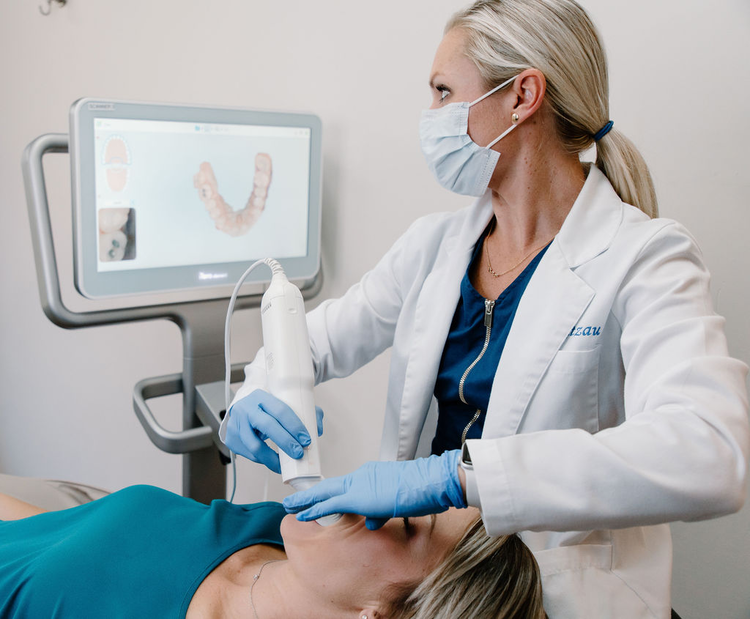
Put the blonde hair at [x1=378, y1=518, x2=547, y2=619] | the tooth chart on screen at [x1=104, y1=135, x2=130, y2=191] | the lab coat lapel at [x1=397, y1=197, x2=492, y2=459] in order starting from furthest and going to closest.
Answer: the tooth chart on screen at [x1=104, y1=135, x2=130, y2=191] → the lab coat lapel at [x1=397, y1=197, x2=492, y2=459] → the blonde hair at [x1=378, y1=518, x2=547, y2=619]

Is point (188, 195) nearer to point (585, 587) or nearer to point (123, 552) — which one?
point (123, 552)

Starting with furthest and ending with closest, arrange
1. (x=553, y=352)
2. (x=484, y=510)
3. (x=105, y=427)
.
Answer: (x=105, y=427) < (x=553, y=352) < (x=484, y=510)

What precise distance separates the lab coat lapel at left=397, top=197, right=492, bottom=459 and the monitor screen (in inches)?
24.3

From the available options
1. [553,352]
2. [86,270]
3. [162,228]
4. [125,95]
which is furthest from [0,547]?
[125,95]

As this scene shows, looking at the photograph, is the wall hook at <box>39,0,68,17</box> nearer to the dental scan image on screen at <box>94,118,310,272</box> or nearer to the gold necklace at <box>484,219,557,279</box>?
the dental scan image on screen at <box>94,118,310,272</box>

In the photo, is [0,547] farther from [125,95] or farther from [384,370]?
[125,95]

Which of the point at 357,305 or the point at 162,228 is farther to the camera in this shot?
the point at 162,228

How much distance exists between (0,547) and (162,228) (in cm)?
75

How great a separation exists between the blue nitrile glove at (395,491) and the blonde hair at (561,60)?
2.00 feet

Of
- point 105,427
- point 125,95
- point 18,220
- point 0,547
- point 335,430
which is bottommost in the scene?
point 105,427

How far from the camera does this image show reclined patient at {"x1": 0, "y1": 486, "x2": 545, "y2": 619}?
2.94 ft

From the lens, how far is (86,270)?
1.44 metres

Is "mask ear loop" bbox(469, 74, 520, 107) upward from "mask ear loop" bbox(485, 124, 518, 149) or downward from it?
upward

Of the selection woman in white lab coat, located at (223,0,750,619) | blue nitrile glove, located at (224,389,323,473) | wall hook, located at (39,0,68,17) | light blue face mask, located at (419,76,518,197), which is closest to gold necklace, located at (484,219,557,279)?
woman in white lab coat, located at (223,0,750,619)
